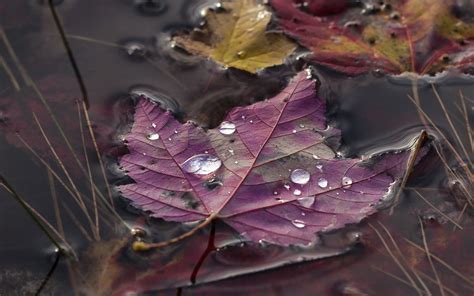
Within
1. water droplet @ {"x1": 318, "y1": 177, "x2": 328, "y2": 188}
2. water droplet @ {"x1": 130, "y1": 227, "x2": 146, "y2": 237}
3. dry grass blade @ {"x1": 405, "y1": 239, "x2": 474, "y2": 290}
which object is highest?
water droplet @ {"x1": 130, "y1": 227, "x2": 146, "y2": 237}

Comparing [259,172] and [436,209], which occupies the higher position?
[259,172]

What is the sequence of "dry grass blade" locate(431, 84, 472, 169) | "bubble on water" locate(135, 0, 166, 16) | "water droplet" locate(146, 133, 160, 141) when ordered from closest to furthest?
1. "water droplet" locate(146, 133, 160, 141)
2. "dry grass blade" locate(431, 84, 472, 169)
3. "bubble on water" locate(135, 0, 166, 16)

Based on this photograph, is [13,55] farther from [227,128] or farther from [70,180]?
[227,128]

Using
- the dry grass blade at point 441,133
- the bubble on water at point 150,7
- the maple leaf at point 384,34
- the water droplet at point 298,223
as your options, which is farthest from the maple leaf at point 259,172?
the bubble on water at point 150,7

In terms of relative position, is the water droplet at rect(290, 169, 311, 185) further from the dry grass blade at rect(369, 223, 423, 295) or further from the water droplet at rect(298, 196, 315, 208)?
the dry grass blade at rect(369, 223, 423, 295)

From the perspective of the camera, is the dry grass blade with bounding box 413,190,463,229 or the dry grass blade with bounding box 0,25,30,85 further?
the dry grass blade with bounding box 0,25,30,85

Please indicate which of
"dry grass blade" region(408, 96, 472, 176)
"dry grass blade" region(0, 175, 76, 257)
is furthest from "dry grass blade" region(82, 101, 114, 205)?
"dry grass blade" region(408, 96, 472, 176)

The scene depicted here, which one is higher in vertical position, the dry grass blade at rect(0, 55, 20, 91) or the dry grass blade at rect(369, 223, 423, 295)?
the dry grass blade at rect(0, 55, 20, 91)

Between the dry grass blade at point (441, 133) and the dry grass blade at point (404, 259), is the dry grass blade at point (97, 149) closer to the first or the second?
the dry grass blade at point (404, 259)

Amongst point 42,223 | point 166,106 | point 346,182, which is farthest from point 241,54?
point 42,223
